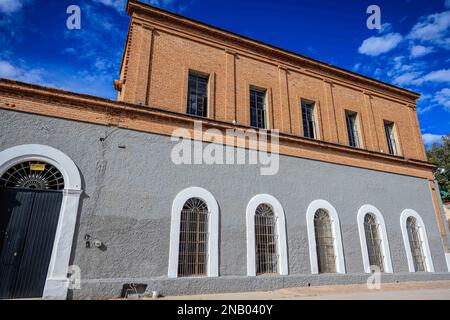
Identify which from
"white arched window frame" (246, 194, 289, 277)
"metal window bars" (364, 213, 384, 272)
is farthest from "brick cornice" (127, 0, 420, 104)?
"metal window bars" (364, 213, 384, 272)

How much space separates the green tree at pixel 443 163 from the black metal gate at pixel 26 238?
27666mm

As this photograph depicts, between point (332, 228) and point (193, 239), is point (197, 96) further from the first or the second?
point (332, 228)

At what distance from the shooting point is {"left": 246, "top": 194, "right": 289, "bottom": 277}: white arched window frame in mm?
8084

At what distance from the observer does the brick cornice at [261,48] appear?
Result: 30.3 feet

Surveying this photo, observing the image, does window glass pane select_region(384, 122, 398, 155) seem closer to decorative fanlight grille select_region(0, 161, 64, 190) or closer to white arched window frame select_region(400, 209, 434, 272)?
white arched window frame select_region(400, 209, 434, 272)

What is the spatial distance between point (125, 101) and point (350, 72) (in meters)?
10.4

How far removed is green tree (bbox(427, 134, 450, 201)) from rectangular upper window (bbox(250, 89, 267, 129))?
68.2 feet

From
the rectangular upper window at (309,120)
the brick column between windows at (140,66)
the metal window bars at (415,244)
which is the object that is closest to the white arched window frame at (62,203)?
the brick column between windows at (140,66)

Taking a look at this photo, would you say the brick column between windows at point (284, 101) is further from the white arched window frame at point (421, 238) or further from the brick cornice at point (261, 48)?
the white arched window frame at point (421, 238)

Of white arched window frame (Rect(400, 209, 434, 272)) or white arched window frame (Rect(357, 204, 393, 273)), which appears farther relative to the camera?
white arched window frame (Rect(400, 209, 434, 272))

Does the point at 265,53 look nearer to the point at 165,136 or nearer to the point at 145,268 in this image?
the point at 165,136

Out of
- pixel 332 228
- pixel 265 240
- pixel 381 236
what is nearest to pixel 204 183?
pixel 265 240
